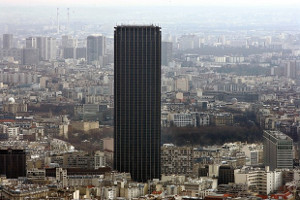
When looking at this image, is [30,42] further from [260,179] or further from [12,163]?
[260,179]

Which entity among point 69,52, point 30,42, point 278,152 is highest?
point 30,42

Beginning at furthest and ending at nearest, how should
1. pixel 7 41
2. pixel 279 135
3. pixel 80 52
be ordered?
pixel 80 52
pixel 7 41
pixel 279 135

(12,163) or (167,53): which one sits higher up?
(167,53)

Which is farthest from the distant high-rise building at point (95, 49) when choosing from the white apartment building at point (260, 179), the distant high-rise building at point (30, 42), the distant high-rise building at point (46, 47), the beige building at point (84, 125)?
the white apartment building at point (260, 179)

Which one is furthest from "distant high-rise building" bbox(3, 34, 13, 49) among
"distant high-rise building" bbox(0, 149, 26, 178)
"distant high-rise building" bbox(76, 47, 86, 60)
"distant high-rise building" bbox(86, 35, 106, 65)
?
"distant high-rise building" bbox(0, 149, 26, 178)

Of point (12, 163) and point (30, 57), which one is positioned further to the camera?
point (30, 57)

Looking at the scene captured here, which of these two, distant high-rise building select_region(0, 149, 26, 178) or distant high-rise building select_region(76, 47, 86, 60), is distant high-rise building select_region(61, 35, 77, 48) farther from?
distant high-rise building select_region(0, 149, 26, 178)

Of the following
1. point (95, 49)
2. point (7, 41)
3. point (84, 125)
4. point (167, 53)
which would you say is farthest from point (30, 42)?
point (167, 53)

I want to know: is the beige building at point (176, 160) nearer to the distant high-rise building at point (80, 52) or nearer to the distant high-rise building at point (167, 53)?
the distant high-rise building at point (167, 53)
